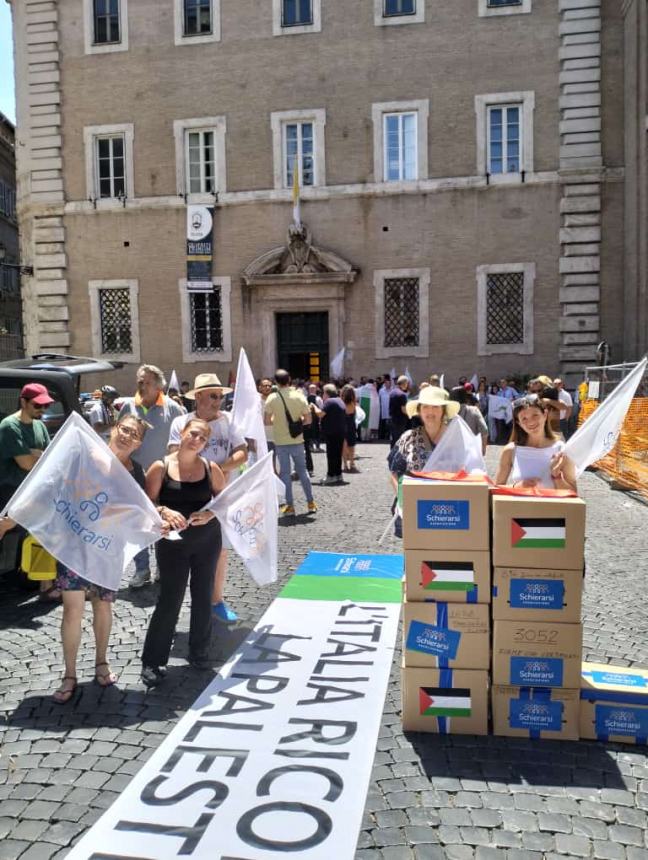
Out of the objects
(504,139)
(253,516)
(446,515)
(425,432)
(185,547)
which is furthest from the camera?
(504,139)

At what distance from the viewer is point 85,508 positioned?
4.31 meters

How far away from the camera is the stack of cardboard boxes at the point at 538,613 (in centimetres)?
378

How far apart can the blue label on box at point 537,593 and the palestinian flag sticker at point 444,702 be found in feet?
1.83

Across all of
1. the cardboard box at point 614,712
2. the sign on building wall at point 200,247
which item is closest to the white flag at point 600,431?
the cardboard box at point 614,712

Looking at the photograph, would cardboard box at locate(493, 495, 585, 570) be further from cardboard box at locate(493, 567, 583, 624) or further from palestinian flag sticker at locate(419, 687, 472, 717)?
palestinian flag sticker at locate(419, 687, 472, 717)

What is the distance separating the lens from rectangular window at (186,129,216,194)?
21.2m

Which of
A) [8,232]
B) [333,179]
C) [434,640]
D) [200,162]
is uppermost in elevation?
[8,232]

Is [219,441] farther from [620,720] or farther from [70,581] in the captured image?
[620,720]

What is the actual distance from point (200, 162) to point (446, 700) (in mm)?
19944

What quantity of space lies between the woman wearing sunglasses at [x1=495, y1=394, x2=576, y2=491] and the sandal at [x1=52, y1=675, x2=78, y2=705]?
2919mm

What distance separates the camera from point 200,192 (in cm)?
2138

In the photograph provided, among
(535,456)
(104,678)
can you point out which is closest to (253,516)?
(104,678)

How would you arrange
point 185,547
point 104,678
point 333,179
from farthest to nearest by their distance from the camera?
1. point 333,179
2. point 185,547
3. point 104,678

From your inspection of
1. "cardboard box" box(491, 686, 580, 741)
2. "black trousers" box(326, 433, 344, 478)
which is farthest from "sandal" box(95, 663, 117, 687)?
"black trousers" box(326, 433, 344, 478)
